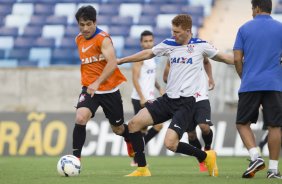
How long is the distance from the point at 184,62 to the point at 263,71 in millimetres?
1149

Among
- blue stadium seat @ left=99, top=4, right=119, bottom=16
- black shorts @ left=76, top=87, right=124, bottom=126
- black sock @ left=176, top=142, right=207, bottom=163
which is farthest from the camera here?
blue stadium seat @ left=99, top=4, right=119, bottom=16

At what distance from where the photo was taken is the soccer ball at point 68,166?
385 inches

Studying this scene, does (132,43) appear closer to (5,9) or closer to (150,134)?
(5,9)

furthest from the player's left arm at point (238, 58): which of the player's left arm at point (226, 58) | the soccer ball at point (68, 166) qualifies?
the soccer ball at point (68, 166)

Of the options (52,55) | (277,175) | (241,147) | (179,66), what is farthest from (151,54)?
(52,55)

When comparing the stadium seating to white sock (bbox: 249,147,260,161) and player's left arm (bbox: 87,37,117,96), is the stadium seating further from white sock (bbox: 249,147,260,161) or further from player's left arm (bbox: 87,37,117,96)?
white sock (bbox: 249,147,260,161)

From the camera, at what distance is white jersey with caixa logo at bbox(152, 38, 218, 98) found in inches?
399

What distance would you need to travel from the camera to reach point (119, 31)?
Result: 2278cm

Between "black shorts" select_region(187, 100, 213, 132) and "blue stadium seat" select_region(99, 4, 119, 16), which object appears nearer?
"black shorts" select_region(187, 100, 213, 132)

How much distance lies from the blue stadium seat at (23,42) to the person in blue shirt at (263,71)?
542 inches

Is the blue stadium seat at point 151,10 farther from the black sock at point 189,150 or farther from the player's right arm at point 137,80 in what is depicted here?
the black sock at point 189,150

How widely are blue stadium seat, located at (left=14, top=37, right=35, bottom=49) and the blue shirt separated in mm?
13838

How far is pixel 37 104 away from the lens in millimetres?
19812

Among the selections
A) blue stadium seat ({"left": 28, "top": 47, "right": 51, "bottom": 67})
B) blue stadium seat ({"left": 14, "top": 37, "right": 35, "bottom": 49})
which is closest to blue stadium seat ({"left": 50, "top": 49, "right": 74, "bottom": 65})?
blue stadium seat ({"left": 28, "top": 47, "right": 51, "bottom": 67})
